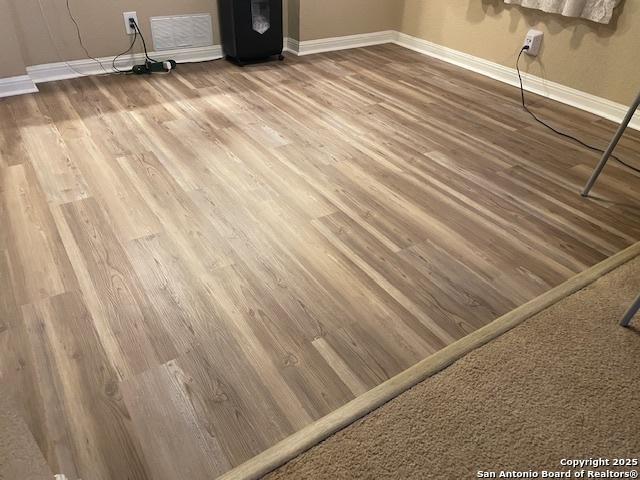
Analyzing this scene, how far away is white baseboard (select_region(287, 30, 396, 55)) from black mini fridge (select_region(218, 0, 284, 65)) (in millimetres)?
258

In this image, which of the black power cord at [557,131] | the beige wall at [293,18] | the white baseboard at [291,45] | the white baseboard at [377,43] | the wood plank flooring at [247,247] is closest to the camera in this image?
the wood plank flooring at [247,247]

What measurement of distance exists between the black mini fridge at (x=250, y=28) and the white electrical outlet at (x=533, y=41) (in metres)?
1.64

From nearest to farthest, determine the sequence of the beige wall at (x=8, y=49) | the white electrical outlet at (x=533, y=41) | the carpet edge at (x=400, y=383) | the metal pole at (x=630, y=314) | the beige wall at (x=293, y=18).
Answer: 1. the carpet edge at (x=400, y=383)
2. the metal pole at (x=630, y=314)
3. the beige wall at (x=8, y=49)
4. the white electrical outlet at (x=533, y=41)
5. the beige wall at (x=293, y=18)

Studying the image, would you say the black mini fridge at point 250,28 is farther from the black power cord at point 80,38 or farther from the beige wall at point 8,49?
the beige wall at point 8,49

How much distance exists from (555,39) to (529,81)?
0.28 m

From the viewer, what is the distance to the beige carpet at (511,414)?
0.98 meters

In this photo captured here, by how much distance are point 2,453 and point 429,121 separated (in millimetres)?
2386

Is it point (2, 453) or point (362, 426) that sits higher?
point (2, 453)

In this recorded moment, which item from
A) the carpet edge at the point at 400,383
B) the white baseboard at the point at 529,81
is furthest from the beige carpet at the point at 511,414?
the white baseboard at the point at 529,81

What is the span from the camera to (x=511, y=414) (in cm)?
108

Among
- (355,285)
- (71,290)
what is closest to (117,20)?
(71,290)

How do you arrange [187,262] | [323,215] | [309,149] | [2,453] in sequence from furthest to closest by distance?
[309,149], [323,215], [187,262], [2,453]

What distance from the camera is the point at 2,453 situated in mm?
619

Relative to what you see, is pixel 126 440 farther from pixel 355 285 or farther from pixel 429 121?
pixel 429 121
